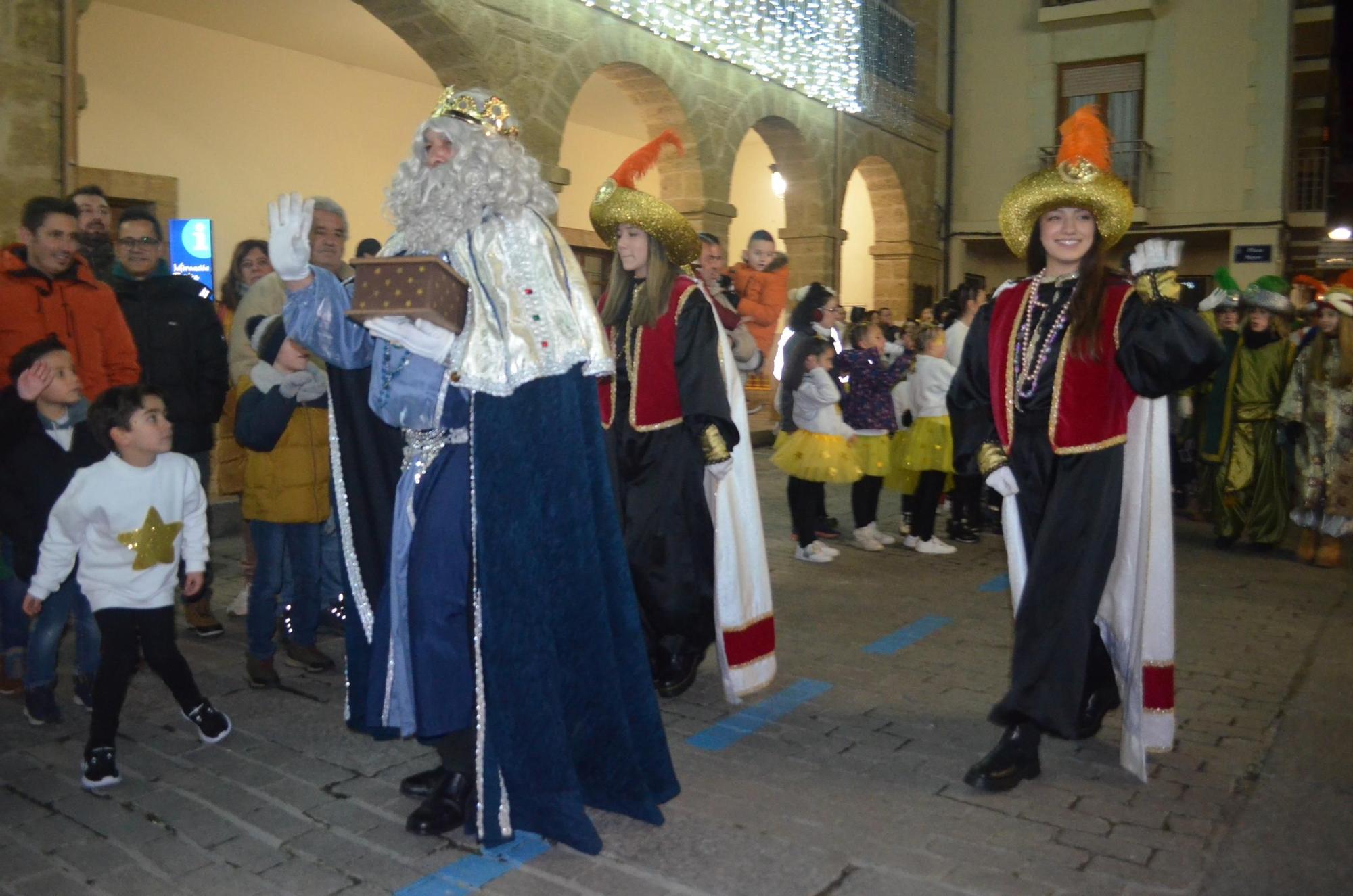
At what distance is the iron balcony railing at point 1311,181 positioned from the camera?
2011cm

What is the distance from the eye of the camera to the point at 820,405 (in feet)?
23.7

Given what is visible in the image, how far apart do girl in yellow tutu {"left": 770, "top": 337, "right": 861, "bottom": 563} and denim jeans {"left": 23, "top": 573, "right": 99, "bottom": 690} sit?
162 inches

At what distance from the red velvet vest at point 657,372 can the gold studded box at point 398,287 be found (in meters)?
1.72

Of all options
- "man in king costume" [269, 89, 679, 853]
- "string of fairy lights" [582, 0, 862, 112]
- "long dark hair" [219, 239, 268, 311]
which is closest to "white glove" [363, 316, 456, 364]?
"man in king costume" [269, 89, 679, 853]

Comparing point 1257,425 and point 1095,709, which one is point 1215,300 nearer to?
point 1257,425

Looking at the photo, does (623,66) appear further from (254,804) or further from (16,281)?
(254,804)

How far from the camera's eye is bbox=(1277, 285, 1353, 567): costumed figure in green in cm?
720

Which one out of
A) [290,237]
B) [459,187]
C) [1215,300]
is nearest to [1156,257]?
[459,187]

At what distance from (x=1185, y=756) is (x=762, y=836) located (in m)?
1.63

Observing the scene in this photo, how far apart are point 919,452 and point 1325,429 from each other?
2641 millimetres

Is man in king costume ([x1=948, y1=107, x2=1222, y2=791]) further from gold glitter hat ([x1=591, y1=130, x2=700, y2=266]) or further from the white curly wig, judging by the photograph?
the white curly wig

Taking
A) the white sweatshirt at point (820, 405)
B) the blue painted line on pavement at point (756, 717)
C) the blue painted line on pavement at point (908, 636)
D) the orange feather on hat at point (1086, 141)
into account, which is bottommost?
the blue painted line on pavement at point (756, 717)

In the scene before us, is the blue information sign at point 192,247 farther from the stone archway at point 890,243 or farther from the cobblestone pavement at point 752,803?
the stone archway at point 890,243

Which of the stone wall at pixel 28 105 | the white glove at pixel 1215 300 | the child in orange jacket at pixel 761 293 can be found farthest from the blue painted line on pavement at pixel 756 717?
the white glove at pixel 1215 300
